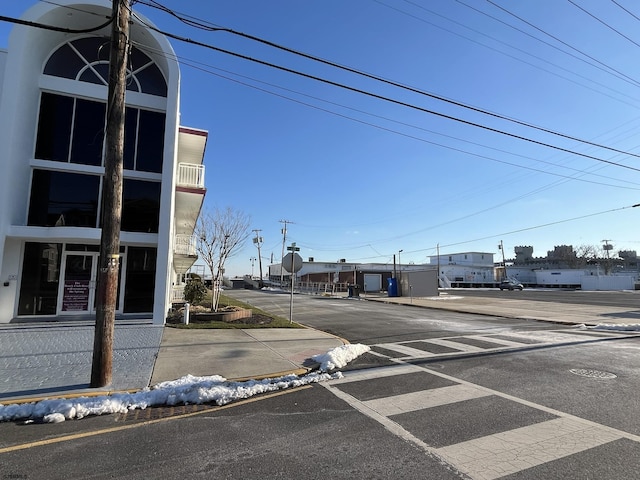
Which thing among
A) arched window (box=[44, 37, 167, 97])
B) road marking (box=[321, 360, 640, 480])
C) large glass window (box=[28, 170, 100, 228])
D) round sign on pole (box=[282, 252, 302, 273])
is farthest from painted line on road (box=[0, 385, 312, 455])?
arched window (box=[44, 37, 167, 97])

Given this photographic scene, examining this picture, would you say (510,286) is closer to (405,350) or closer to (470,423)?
(405,350)

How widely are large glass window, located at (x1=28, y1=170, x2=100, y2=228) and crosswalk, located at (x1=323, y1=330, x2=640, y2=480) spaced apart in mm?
12229

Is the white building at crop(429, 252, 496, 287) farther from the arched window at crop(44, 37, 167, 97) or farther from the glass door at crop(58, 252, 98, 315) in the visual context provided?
the glass door at crop(58, 252, 98, 315)

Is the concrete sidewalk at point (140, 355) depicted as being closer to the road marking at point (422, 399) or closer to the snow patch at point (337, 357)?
the snow patch at point (337, 357)

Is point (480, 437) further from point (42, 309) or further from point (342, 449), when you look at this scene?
point (42, 309)

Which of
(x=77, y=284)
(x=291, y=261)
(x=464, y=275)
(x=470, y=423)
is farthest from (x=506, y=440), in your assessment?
(x=464, y=275)

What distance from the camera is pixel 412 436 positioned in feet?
14.7

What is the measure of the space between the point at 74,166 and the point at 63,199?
51.2 inches

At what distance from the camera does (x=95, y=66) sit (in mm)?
15148

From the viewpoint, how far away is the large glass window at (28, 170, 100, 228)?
13930 millimetres

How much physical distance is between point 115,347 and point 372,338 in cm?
733

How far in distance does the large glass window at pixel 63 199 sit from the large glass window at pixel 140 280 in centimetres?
193

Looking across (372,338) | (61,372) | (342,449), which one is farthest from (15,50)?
(342,449)

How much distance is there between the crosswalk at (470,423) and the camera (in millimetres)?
3902
